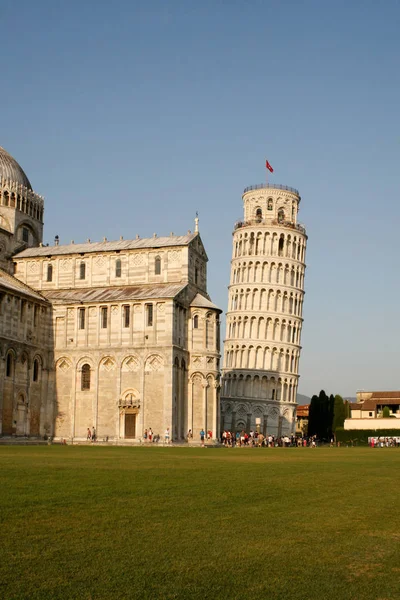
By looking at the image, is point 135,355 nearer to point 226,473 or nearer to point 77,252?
point 77,252

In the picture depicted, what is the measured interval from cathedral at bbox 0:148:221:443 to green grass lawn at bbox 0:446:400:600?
42.1 meters

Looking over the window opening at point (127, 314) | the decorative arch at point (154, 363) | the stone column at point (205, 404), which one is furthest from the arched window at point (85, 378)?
the stone column at point (205, 404)

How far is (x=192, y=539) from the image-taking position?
12.3 metres

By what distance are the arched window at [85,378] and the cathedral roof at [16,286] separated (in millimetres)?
7163

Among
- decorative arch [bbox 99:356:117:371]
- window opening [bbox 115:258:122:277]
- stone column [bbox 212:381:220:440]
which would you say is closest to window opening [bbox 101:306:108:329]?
decorative arch [bbox 99:356:117:371]

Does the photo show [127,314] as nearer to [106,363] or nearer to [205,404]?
[106,363]

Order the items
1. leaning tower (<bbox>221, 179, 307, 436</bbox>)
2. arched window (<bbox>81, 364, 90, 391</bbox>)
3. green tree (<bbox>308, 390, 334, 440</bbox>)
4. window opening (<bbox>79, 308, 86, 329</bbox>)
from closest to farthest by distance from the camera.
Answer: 1. arched window (<bbox>81, 364, 90, 391</bbox>)
2. window opening (<bbox>79, 308, 86, 329</bbox>)
3. leaning tower (<bbox>221, 179, 307, 436</bbox>)
4. green tree (<bbox>308, 390, 334, 440</bbox>)

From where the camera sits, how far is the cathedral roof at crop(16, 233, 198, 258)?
6975cm

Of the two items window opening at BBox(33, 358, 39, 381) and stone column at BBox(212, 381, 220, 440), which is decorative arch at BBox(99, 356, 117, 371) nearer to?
window opening at BBox(33, 358, 39, 381)

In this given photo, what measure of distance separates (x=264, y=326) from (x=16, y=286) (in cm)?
4527

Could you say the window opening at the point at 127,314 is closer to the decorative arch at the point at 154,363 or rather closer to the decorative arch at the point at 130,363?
the decorative arch at the point at 130,363

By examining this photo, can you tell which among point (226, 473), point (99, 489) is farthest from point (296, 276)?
point (99, 489)

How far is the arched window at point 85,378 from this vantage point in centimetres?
6588

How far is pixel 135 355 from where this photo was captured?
63.8 m
